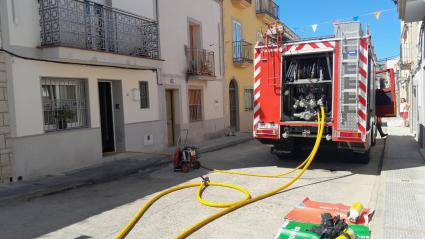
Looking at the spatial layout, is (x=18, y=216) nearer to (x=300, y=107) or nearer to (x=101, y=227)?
(x=101, y=227)

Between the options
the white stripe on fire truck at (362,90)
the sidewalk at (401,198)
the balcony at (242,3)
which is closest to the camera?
the sidewalk at (401,198)

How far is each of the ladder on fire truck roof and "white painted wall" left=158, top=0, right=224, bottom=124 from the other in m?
7.14

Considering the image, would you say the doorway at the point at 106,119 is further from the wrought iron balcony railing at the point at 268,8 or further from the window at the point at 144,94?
the wrought iron balcony railing at the point at 268,8

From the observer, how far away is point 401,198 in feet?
20.4

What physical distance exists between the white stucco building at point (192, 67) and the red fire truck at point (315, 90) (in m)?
5.56

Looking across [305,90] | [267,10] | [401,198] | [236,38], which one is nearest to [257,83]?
[305,90]

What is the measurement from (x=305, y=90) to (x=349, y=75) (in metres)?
1.31

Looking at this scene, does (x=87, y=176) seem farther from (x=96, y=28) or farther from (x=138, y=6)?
(x=138, y=6)

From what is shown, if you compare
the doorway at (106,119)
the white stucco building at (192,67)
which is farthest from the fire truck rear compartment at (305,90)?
the white stucco building at (192,67)

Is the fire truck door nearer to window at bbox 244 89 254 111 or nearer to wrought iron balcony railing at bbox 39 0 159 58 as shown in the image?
wrought iron balcony railing at bbox 39 0 159 58

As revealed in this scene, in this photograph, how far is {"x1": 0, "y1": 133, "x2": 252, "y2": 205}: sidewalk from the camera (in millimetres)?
7276

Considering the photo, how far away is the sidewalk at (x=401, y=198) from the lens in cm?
476

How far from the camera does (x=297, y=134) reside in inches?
356

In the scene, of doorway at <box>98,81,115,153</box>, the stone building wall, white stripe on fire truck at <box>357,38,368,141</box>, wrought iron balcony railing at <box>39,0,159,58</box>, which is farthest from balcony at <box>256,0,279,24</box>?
the stone building wall
